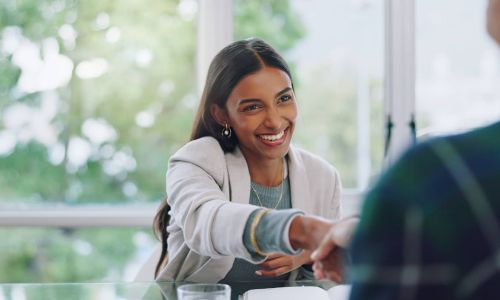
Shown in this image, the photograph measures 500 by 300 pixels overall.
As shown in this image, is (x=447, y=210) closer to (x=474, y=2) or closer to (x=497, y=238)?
(x=497, y=238)

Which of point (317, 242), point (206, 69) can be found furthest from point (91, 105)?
point (317, 242)

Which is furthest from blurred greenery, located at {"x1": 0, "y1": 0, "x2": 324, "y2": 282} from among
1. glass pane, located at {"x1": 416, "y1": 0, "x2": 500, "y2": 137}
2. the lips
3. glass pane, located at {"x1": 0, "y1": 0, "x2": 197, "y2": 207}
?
the lips

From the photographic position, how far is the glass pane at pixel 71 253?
3494 mm

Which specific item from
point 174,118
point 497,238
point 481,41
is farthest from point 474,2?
point 497,238

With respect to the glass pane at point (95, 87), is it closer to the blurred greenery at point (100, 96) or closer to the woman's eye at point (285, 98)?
the blurred greenery at point (100, 96)

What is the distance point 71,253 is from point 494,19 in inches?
125

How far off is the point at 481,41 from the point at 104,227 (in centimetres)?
192

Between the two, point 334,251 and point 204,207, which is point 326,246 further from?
point 204,207

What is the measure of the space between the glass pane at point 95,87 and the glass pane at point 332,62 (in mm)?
375

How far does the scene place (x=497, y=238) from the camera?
48cm

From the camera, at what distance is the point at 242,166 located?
2012 mm

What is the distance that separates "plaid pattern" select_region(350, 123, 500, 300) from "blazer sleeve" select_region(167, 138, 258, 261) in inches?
29.9

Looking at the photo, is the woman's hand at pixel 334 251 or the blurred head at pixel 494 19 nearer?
the blurred head at pixel 494 19

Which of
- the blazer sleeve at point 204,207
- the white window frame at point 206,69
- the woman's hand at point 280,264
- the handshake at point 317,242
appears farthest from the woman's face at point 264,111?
the white window frame at point 206,69
